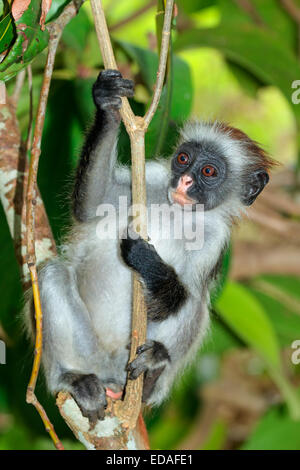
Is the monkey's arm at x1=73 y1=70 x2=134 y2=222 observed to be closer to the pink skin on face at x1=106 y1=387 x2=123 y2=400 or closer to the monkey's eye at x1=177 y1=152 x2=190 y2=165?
the monkey's eye at x1=177 y1=152 x2=190 y2=165

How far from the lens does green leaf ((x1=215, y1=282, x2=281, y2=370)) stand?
3.20 metres

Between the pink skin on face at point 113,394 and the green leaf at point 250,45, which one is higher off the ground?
the green leaf at point 250,45

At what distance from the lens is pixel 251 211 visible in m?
3.60

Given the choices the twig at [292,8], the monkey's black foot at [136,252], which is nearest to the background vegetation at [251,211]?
the twig at [292,8]

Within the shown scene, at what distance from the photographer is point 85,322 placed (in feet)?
7.85

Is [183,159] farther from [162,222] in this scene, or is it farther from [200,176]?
[162,222]

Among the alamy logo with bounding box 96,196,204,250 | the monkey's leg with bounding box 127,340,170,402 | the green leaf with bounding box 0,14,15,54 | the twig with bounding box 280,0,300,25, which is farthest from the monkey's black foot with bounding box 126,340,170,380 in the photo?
the twig with bounding box 280,0,300,25

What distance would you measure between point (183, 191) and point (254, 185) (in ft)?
1.38

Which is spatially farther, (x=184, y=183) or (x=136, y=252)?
(x=184, y=183)

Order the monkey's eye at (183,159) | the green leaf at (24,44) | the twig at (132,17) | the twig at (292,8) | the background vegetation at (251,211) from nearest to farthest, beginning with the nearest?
1. the green leaf at (24,44)
2. the monkey's eye at (183,159)
3. the background vegetation at (251,211)
4. the twig at (132,17)
5. the twig at (292,8)

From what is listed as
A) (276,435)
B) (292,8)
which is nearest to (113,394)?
(276,435)

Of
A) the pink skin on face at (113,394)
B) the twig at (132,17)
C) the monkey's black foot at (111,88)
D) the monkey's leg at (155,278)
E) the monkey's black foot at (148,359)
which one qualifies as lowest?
the pink skin on face at (113,394)

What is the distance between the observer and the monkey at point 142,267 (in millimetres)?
2180

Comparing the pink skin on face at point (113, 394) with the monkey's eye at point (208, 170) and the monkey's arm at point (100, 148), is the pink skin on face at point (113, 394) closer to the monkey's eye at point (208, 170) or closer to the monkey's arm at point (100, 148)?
the monkey's arm at point (100, 148)
